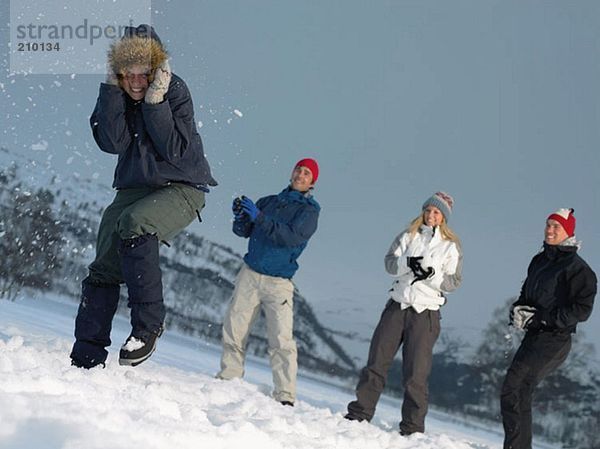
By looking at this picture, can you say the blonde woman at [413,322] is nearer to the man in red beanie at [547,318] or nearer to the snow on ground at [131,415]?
the man in red beanie at [547,318]

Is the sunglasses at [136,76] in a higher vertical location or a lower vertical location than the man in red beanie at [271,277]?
higher

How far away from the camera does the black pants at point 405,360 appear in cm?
563

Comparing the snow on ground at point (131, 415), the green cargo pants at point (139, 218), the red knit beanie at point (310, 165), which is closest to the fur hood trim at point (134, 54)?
the green cargo pants at point (139, 218)

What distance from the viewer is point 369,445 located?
4.04 m

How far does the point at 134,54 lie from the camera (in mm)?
4117

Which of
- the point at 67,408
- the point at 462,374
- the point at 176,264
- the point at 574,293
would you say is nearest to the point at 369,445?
the point at 67,408

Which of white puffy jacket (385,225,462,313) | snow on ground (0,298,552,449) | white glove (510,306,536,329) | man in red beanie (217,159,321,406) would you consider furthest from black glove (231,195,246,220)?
white glove (510,306,536,329)

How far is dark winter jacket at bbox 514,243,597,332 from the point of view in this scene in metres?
5.58

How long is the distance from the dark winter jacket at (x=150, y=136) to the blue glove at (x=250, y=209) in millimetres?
1582

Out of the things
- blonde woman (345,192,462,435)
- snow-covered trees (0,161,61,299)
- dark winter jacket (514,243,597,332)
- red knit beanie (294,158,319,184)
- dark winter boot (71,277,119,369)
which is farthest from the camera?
snow-covered trees (0,161,61,299)

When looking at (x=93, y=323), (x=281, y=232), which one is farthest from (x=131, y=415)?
(x=281, y=232)

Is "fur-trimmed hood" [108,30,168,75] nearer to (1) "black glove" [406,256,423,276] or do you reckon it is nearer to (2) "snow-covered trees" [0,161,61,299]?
(1) "black glove" [406,256,423,276]

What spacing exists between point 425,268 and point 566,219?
120cm

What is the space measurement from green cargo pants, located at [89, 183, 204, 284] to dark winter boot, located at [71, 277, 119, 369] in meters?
0.07
